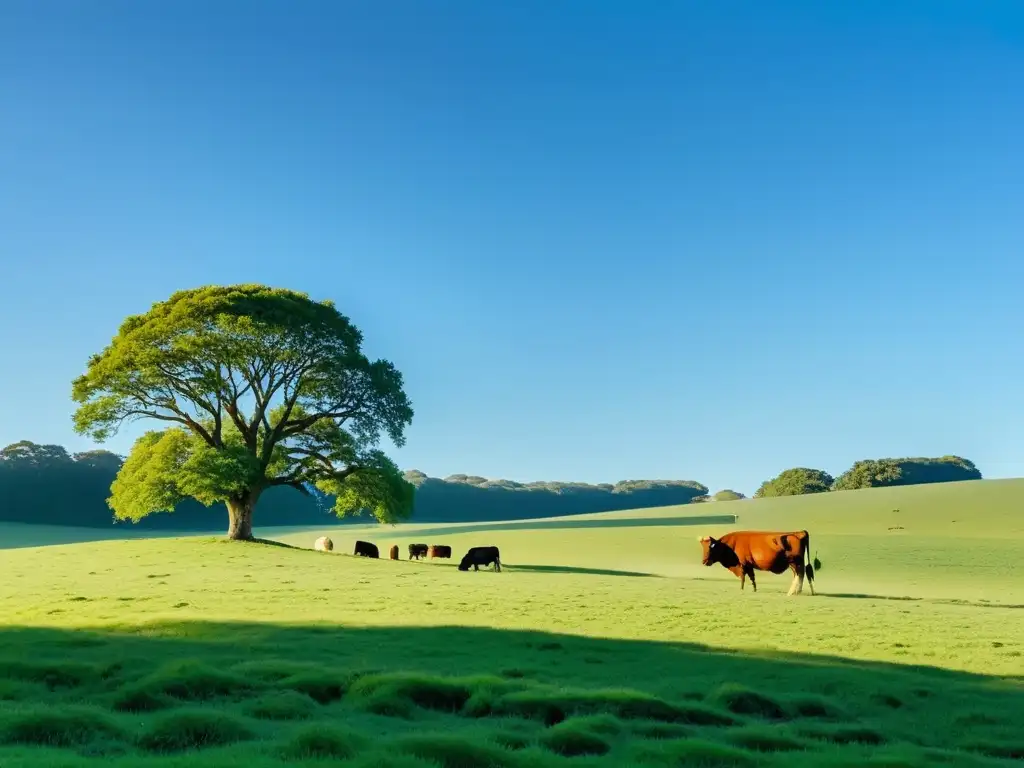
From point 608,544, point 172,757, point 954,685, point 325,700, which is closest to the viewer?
point 172,757

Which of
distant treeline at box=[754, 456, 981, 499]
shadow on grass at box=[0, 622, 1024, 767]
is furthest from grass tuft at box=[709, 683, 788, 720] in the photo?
distant treeline at box=[754, 456, 981, 499]

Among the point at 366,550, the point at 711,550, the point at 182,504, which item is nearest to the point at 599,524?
the point at 366,550

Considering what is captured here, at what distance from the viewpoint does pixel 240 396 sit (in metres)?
46.8

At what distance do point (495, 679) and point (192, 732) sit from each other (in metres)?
4.75

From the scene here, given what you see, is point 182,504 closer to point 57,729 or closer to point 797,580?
point 797,580

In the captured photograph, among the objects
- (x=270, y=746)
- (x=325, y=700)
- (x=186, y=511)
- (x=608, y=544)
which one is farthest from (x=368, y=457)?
(x=186, y=511)

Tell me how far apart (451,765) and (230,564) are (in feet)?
101

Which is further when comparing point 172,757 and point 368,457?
point 368,457

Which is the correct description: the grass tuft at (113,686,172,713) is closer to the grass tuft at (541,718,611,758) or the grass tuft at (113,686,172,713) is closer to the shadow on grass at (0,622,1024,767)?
the shadow on grass at (0,622,1024,767)

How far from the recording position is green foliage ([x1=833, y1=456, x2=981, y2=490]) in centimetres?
11794

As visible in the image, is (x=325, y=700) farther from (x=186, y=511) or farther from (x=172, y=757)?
(x=186, y=511)

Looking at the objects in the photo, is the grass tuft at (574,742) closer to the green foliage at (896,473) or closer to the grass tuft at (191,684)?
the grass tuft at (191,684)

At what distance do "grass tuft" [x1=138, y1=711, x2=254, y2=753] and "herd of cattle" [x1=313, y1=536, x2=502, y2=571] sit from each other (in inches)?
1250

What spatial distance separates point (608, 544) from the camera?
62.2 metres
